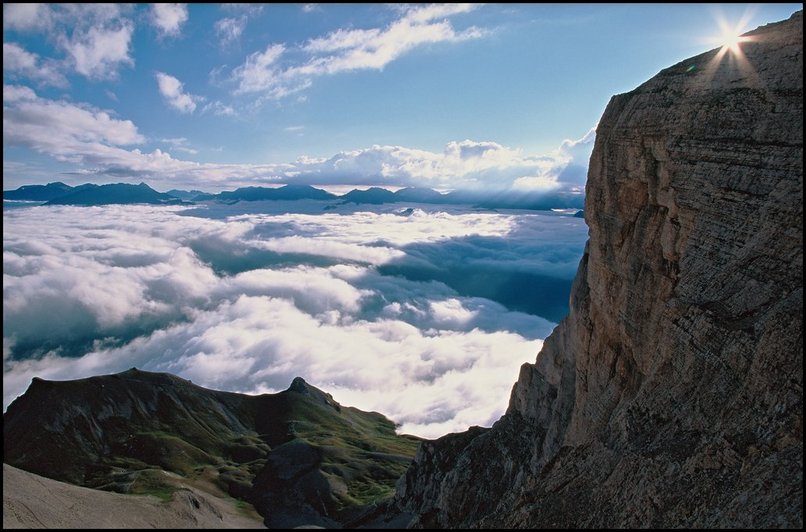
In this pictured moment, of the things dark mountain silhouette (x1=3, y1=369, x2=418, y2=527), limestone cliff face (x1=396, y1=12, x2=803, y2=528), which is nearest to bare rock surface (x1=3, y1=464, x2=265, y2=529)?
dark mountain silhouette (x1=3, y1=369, x2=418, y2=527)

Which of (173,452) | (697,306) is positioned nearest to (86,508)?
(173,452)

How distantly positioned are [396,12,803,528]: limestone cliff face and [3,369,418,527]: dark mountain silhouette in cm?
10582

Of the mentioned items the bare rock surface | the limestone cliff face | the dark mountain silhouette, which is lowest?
the dark mountain silhouette

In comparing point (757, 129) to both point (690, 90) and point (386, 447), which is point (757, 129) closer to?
point (690, 90)

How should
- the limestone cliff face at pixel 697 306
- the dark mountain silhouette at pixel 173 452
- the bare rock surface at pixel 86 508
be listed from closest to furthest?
the limestone cliff face at pixel 697 306
the bare rock surface at pixel 86 508
the dark mountain silhouette at pixel 173 452

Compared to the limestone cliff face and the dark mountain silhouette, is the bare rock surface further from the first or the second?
the limestone cliff face

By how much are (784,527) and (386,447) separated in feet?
639

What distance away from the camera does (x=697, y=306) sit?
869 inches

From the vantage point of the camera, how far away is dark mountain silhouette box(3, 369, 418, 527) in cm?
13112

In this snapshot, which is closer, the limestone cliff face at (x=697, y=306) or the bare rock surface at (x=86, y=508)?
the limestone cliff face at (x=697, y=306)

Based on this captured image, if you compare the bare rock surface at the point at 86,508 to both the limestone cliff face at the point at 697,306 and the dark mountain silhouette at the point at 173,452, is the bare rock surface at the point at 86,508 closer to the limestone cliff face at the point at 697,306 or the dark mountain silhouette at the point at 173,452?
the dark mountain silhouette at the point at 173,452

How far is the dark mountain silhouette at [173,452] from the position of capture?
131125 mm

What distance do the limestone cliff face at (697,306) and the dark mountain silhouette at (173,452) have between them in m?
106

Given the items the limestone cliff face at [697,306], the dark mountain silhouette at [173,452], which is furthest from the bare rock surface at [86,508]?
the limestone cliff face at [697,306]
